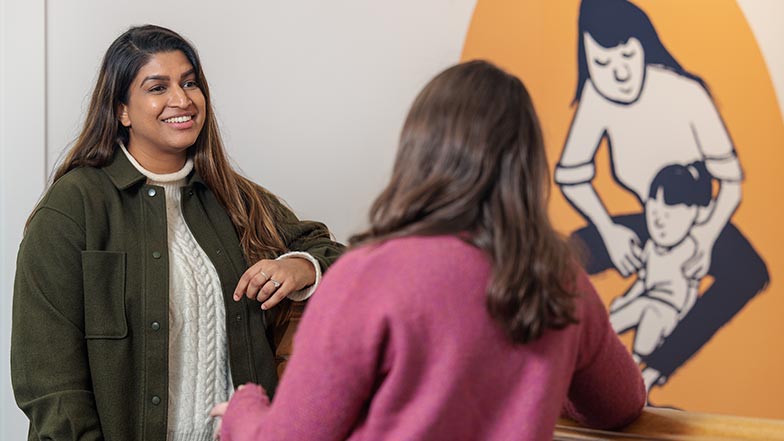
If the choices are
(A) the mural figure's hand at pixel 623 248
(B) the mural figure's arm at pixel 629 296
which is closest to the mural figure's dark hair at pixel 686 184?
(A) the mural figure's hand at pixel 623 248

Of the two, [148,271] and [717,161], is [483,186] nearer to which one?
[148,271]

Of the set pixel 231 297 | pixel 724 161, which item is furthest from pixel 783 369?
pixel 231 297

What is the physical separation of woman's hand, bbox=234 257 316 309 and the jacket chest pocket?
0.24m

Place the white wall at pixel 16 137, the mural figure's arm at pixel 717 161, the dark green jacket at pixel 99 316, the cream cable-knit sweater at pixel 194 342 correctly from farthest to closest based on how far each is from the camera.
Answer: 1. the mural figure's arm at pixel 717 161
2. the white wall at pixel 16 137
3. the cream cable-knit sweater at pixel 194 342
4. the dark green jacket at pixel 99 316

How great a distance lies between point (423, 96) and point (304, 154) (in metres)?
2.06

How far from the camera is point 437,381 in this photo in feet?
3.68

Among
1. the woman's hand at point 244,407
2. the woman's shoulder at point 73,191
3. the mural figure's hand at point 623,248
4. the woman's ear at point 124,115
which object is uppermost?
the woman's ear at point 124,115

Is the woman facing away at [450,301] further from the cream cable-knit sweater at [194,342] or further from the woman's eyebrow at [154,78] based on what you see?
the woman's eyebrow at [154,78]

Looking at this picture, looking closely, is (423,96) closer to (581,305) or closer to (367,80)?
(581,305)

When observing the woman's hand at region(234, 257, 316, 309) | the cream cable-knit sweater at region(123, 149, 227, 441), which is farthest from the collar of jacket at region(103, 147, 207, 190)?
the woman's hand at region(234, 257, 316, 309)

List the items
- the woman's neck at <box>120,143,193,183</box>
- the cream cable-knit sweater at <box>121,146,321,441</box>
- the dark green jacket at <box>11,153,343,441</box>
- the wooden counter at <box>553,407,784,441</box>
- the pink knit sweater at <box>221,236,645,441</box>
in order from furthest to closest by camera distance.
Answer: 1. the woman's neck at <box>120,143,193,183</box>
2. the cream cable-knit sweater at <box>121,146,321,441</box>
3. the dark green jacket at <box>11,153,343,441</box>
4. the wooden counter at <box>553,407,784,441</box>
5. the pink knit sweater at <box>221,236,645,441</box>

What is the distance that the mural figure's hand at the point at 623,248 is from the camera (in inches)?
123

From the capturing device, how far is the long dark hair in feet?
10.1

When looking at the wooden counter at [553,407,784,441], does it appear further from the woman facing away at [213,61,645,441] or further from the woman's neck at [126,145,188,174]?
the woman's neck at [126,145,188,174]
